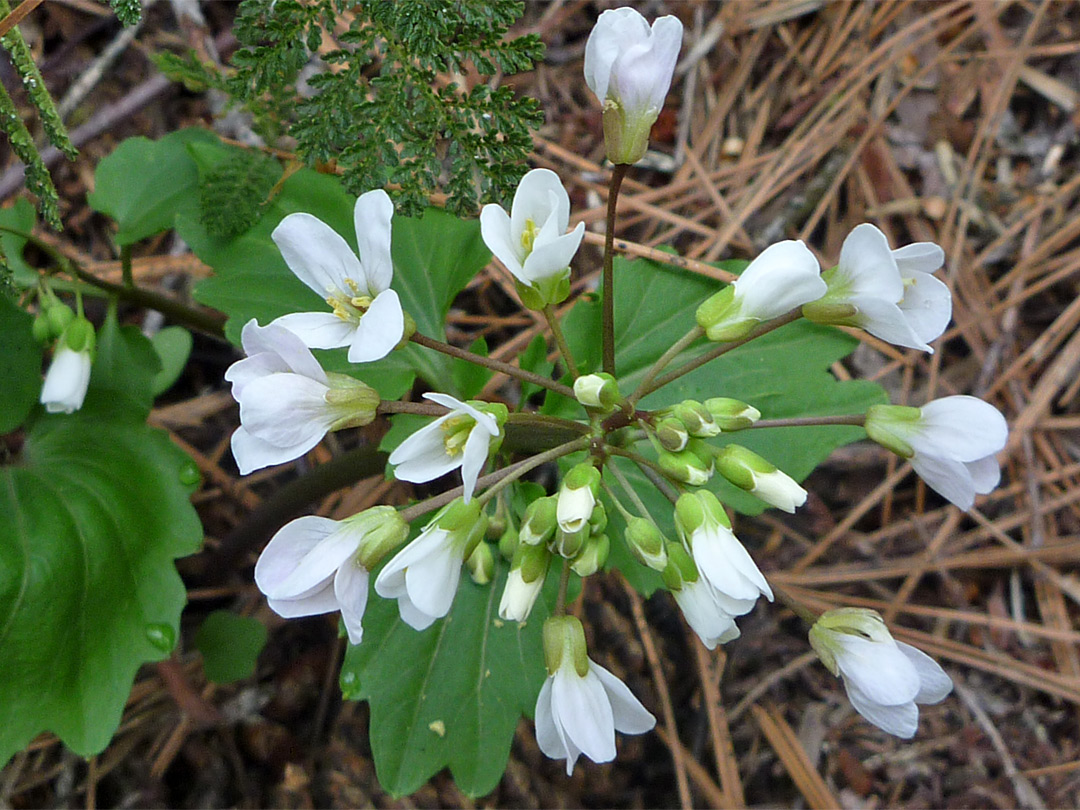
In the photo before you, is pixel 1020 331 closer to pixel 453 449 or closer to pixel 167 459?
pixel 453 449

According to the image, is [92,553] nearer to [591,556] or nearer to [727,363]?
[591,556]

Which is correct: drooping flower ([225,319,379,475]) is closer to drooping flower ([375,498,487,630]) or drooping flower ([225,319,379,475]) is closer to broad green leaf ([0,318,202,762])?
drooping flower ([375,498,487,630])

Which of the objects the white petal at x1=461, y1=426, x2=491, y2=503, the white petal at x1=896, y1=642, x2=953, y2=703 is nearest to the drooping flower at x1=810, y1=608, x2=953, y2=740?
the white petal at x1=896, y1=642, x2=953, y2=703

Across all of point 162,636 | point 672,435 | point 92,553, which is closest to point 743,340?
point 672,435

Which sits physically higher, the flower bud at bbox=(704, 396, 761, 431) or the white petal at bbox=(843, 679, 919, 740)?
the flower bud at bbox=(704, 396, 761, 431)

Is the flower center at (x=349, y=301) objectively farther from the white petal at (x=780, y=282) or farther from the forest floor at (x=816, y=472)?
the forest floor at (x=816, y=472)
